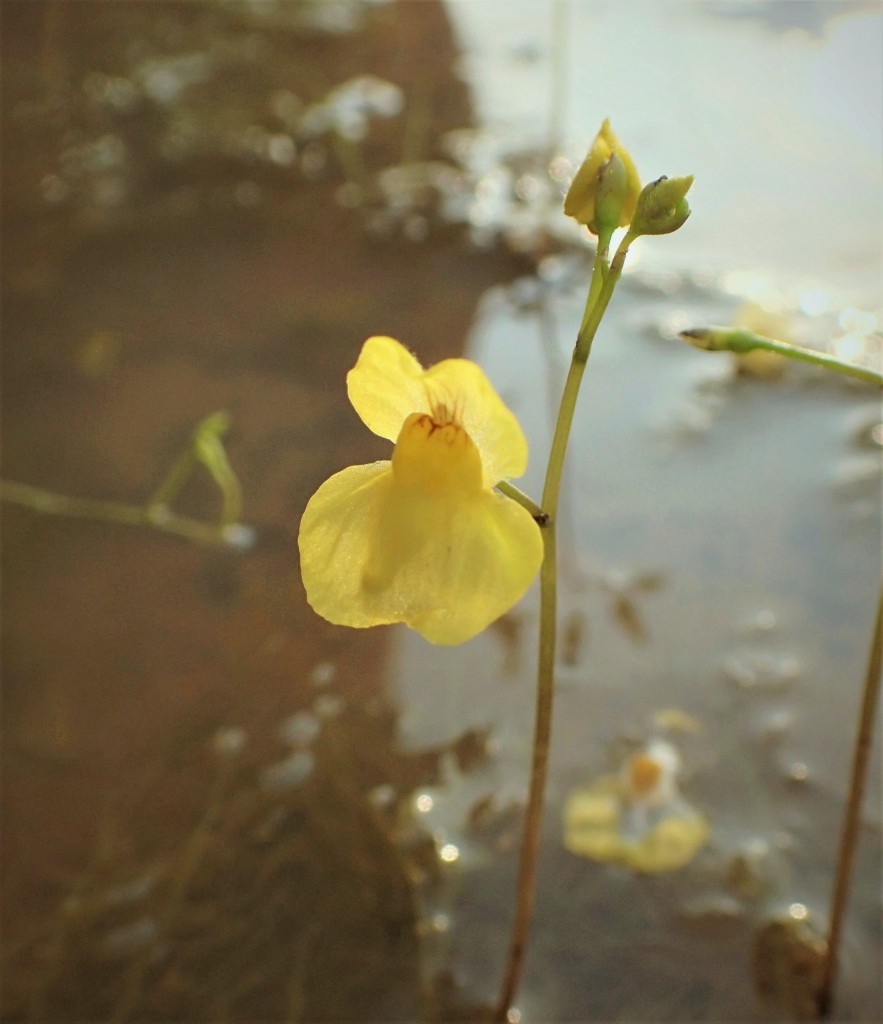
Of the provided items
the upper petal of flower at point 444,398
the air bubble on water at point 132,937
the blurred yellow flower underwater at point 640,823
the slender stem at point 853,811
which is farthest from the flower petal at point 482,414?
the air bubble on water at point 132,937

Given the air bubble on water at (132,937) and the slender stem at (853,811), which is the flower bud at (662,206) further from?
the air bubble on water at (132,937)

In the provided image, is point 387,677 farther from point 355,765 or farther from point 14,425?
point 14,425

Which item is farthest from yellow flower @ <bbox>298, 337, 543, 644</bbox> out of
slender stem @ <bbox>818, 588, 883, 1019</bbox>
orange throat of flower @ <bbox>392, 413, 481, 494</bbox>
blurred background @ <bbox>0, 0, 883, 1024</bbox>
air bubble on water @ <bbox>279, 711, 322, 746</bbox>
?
air bubble on water @ <bbox>279, 711, 322, 746</bbox>

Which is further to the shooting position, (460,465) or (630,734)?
(630,734)

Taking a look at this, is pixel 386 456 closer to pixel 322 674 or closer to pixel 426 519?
pixel 322 674

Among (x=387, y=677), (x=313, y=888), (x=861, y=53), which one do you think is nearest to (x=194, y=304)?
(x=387, y=677)

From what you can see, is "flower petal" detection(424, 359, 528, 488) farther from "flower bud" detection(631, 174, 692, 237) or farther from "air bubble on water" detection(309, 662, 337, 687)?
"air bubble on water" detection(309, 662, 337, 687)
